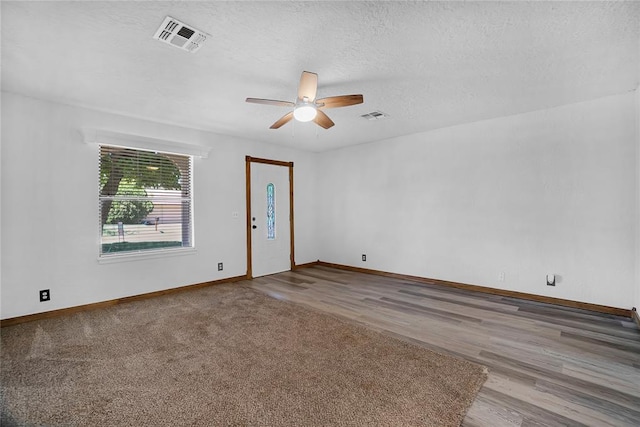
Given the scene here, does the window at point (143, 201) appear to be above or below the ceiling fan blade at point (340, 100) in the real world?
below

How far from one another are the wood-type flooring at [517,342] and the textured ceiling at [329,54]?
2529mm

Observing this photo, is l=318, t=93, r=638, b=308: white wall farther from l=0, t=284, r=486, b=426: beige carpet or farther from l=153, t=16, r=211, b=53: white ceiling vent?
l=153, t=16, r=211, b=53: white ceiling vent

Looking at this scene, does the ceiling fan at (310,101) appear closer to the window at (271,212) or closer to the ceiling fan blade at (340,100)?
the ceiling fan blade at (340,100)

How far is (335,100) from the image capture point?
8.96 feet

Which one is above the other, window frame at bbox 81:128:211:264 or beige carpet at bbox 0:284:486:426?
window frame at bbox 81:128:211:264

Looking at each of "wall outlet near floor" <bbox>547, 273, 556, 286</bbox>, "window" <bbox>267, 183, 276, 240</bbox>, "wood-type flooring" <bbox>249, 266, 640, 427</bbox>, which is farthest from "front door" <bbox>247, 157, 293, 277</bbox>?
"wall outlet near floor" <bbox>547, 273, 556, 286</bbox>

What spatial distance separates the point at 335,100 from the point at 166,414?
271cm

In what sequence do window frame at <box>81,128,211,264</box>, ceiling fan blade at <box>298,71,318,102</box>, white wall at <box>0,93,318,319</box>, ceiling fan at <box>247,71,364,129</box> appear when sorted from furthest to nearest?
window frame at <box>81,128,211,264</box> < white wall at <box>0,93,318,319</box> < ceiling fan at <box>247,71,364,129</box> < ceiling fan blade at <box>298,71,318,102</box>

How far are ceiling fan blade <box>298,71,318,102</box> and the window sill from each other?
3.11 meters

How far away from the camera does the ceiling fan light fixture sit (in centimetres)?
275

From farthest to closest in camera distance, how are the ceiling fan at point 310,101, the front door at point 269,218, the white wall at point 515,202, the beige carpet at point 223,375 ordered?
1. the front door at point 269,218
2. the white wall at point 515,202
3. the ceiling fan at point 310,101
4. the beige carpet at point 223,375

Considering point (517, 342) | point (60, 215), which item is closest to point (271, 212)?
point (60, 215)

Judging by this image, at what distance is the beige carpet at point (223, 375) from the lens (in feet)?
5.84

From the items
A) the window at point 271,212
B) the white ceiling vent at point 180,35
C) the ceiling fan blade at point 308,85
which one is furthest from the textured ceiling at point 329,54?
the window at point 271,212
